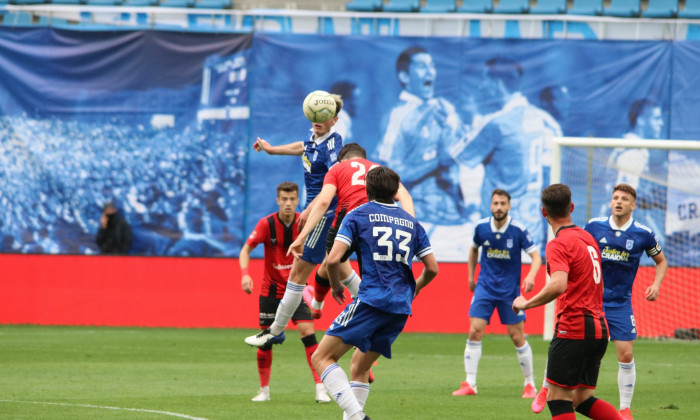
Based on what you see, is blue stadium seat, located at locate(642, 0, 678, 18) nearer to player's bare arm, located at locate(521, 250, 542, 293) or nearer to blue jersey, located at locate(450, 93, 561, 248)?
blue jersey, located at locate(450, 93, 561, 248)

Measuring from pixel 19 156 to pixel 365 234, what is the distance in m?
17.2

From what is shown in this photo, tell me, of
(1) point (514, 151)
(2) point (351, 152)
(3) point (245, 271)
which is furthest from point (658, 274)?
(1) point (514, 151)

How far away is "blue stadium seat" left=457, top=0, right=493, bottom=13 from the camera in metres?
24.9

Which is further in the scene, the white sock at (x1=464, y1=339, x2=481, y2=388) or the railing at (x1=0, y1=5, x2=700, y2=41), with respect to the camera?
the railing at (x1=0, y1=5, x2=700, y2=41)

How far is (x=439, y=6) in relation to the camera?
25.2m

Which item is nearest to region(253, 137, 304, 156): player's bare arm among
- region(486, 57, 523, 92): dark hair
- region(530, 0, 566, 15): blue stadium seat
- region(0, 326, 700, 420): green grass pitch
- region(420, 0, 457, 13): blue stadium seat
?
region(0, 326, 700, 420): green grass pitch

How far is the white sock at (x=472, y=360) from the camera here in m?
11.8

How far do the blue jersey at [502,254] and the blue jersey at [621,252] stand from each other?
7.51ft

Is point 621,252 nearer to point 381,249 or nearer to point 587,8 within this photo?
point 381,249

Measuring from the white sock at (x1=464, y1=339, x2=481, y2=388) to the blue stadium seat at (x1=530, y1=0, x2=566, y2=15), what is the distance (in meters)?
14.7

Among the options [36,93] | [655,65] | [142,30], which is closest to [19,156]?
[36,93]

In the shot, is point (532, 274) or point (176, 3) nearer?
point (532, 274)

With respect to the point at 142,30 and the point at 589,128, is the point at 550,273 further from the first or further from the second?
the point at 142,30

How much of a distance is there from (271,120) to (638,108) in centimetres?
821
